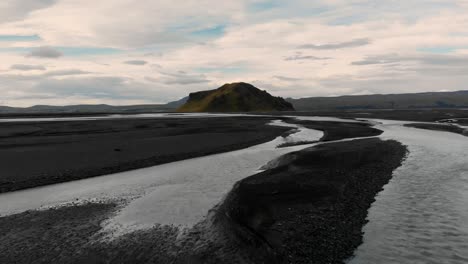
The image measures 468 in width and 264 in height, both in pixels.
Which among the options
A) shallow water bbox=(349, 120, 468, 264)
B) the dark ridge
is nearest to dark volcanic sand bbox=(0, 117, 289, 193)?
the dark ridge

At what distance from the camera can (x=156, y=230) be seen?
13914mm

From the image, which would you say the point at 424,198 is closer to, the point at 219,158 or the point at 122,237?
the point at 122,237

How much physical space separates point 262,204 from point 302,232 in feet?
12.3

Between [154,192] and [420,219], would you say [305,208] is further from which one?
[154,192]

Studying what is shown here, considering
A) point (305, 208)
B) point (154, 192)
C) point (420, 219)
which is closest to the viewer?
point (420, 219)

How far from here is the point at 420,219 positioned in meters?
14.9

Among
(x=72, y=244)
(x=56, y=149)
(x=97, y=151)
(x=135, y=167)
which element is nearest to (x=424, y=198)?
(x=72, y=244)

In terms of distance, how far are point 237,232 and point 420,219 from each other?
7.53 metres

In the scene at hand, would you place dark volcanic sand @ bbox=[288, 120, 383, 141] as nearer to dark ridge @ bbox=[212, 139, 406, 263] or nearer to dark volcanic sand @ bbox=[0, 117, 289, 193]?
dark volcanic sand @ bbox=[0, 117, 289, 193]

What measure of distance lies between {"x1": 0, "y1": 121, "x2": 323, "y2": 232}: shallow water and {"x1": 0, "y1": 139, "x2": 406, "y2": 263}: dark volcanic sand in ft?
3.12

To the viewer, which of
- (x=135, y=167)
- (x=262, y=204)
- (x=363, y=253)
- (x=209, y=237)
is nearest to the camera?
(x=363, y=253)

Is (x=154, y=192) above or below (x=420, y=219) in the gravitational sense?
above

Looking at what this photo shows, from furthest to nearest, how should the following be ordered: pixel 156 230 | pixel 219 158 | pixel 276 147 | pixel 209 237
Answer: pixel 276 147 → pixel 219 158 → pixel 156 230 → pixel 209 237

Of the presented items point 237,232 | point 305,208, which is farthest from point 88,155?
point 237,232
